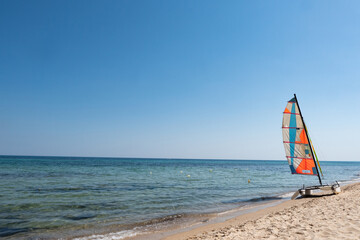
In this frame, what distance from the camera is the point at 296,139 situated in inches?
722

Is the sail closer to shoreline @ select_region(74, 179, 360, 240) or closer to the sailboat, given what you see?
the sailboat

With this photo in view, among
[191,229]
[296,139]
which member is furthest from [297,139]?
[191,229]

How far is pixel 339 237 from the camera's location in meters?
6.06

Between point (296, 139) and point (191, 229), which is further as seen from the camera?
point (296, 139)

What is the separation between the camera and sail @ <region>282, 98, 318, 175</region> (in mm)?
18266

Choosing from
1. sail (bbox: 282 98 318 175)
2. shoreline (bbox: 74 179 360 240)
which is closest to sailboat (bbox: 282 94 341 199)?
sail (bbox: 282 98 318 175)

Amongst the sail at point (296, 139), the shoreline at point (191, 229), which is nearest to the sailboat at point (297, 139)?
the sail at point (296, 139)

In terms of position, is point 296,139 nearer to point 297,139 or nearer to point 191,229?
point 297,139

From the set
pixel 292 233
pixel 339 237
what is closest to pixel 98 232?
pixel 292 233

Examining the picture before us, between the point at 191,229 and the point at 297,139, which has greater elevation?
the point at 297,139

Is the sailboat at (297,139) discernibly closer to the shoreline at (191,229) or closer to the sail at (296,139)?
the sail at (296,139)

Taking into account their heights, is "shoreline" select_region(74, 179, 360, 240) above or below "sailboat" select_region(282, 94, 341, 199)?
below

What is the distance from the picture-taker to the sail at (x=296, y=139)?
18.3 meters

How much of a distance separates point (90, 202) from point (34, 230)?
5.00 m
